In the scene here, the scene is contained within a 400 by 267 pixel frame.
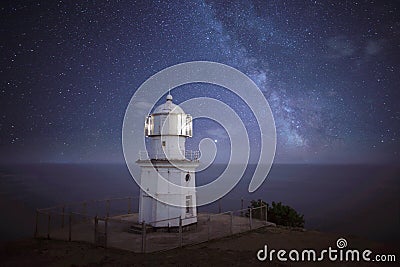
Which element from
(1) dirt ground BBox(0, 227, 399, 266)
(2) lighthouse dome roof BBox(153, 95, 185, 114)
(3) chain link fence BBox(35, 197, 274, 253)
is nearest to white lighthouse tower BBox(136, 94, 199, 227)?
(2) lighthouse dome roof BBox(153, 95, 185, 114)

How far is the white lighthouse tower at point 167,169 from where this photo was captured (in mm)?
16469

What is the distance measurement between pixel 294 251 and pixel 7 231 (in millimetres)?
28873

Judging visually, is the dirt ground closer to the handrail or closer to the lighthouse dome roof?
the handrail

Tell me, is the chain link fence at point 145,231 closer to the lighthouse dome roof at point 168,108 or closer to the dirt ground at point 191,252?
the dirt ground at point 191,252

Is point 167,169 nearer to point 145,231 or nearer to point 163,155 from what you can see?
point 163,155

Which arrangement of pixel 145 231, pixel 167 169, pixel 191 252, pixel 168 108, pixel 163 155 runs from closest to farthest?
1. pixel 191 252
2. pixel 145 231
3. pixel 167 169
4. pixel 163 155
5. pixel 168 108

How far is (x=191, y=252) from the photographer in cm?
1220

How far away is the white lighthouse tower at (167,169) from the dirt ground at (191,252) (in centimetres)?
351

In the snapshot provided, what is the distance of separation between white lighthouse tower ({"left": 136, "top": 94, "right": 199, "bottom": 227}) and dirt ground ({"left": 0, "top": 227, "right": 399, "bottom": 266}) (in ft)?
11.5

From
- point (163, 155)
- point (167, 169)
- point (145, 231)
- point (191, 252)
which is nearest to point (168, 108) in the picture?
point (163, 155)

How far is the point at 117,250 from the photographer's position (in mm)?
12656

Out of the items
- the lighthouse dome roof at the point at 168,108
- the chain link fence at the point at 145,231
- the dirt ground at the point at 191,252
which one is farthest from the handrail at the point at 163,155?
the dirt ground at the point at 191,252

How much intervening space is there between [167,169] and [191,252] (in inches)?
215

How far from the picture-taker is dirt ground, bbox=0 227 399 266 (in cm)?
1102
